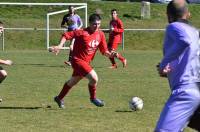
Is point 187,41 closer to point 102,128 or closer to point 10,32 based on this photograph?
point 102,128

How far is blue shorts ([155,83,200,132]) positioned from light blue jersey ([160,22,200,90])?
0.08 metres

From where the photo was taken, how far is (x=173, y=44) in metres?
5.87

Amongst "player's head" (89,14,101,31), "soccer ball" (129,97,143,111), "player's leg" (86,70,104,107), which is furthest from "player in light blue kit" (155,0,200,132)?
"player's leg" (86,70,104,107)

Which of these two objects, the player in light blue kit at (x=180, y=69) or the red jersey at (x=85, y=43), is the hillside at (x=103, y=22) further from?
the player in light blue kit at (x=180, y=69)

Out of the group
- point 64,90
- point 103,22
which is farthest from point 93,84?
point 103,22

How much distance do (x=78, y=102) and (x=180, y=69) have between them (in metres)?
5.85

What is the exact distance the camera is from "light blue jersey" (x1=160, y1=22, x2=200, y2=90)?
584 centimetres

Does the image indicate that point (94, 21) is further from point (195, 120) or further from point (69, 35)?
point (195, 120)

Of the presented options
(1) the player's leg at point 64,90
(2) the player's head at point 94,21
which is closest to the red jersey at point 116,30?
(2) the player's head at point 94,21

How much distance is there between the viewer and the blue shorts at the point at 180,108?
19.0 feet

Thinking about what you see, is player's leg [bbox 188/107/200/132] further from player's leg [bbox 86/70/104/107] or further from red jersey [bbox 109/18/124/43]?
red jersey [bbox 109/18/124/43]

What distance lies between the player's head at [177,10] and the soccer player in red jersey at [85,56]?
4668mm

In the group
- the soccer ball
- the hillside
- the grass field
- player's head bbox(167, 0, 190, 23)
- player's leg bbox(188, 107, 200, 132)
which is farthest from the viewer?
the hillside

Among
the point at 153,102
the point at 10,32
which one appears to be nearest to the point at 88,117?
the point at 153,102
